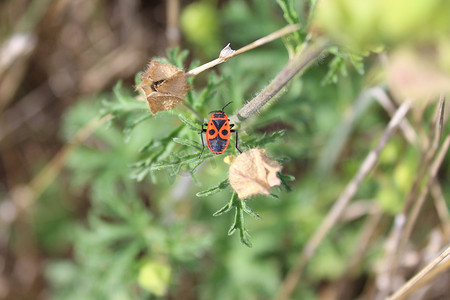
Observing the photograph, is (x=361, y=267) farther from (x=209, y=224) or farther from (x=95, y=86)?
(x=95, y=86)

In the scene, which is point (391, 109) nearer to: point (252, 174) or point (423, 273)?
point (423, 273)

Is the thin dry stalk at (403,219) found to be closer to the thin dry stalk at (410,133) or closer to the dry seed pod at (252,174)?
the thin dry stalk at (410,133)

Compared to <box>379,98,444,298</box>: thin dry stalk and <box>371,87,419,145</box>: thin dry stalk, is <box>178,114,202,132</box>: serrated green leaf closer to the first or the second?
<box>379,98,444,298</box>: thin dry stalk

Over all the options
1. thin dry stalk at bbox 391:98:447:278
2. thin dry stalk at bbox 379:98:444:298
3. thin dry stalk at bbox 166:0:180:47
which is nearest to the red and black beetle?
thin dry stalk at bbox 391:98:447:278

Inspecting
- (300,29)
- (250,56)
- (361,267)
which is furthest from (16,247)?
(300,29)

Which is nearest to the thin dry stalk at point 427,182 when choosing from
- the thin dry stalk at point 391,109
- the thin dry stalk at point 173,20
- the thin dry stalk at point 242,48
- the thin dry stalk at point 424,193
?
the thin dry stalk at point 424,193

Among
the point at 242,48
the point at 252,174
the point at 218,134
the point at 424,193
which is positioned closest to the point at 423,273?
the point at 424,193
